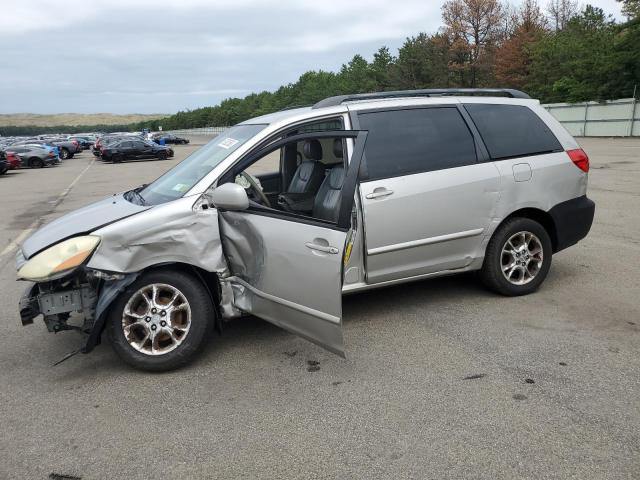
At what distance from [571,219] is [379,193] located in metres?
2.09

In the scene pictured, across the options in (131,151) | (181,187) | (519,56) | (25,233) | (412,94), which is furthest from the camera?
(519,56)

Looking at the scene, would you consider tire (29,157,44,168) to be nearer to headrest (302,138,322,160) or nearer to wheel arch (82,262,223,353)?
headrest (302,138,322,160)

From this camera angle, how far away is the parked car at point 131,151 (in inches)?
1363

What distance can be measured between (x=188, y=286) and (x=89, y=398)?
3.05 ft

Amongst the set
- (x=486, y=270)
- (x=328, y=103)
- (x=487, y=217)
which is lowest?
(x=486, y=270)

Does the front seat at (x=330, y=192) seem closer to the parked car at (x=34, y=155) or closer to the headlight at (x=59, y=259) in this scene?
the headlight at (x=59, y=259)

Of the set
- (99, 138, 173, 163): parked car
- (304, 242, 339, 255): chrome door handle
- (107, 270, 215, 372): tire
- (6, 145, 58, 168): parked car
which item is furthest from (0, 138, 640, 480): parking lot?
(99, 138, 173, 163): parked car

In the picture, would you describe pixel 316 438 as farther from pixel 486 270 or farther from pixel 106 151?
pixel 106 151

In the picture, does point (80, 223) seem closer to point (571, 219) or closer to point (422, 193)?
point (422, 193)

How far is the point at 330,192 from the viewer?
4.34 metres

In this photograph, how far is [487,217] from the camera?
475 centimetres

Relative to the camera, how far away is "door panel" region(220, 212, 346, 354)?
3.41m

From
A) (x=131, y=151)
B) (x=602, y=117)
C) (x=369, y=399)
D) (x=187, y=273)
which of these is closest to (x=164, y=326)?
(x=187, y=273)

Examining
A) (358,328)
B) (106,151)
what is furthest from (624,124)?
(358,328)
